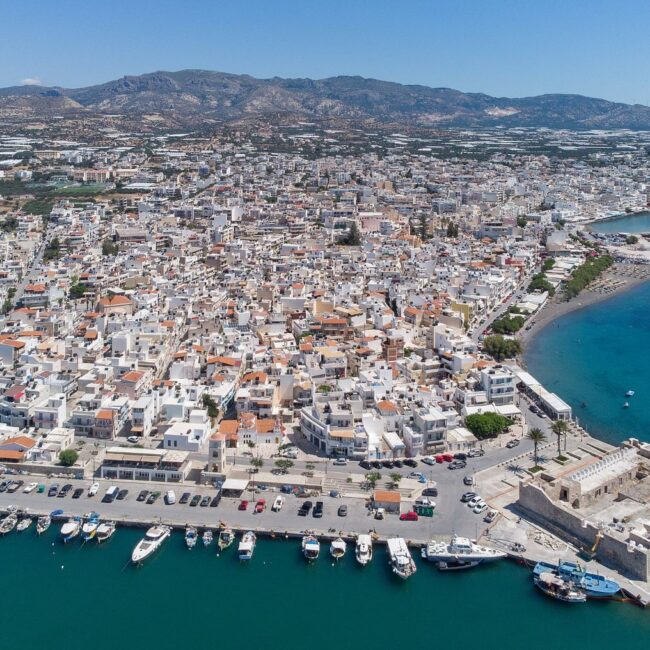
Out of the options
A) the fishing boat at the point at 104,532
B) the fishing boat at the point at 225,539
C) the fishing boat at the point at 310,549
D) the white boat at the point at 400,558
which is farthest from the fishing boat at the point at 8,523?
the white boat at the point at 400,558

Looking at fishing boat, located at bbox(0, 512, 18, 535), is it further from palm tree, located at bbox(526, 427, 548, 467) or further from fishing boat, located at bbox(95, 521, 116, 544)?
palm tree, located at bbox(526, 427, 548, 467)

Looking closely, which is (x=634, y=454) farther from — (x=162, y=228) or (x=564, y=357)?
(x=162, y=228)

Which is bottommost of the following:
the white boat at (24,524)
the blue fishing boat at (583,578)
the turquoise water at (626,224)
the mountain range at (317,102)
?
the white boat at (24,524)

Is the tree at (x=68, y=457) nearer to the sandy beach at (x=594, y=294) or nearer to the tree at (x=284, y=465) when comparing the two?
the tree at (x=284, y=465)

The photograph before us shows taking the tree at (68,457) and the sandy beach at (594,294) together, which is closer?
the tree at (68,457)

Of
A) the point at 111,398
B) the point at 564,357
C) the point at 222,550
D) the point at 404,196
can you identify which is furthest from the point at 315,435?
the point at 404,196

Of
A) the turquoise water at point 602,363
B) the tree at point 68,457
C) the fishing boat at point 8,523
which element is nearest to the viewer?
the fishing boat at point 8,523

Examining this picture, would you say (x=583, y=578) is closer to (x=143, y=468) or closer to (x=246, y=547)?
(x=246, y=547)

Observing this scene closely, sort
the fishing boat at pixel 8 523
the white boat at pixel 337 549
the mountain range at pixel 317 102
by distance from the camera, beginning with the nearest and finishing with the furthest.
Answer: the white boat at pixel 337 549, the fishing boat at pixel 8 523, the mountain range at pixel 317 102
